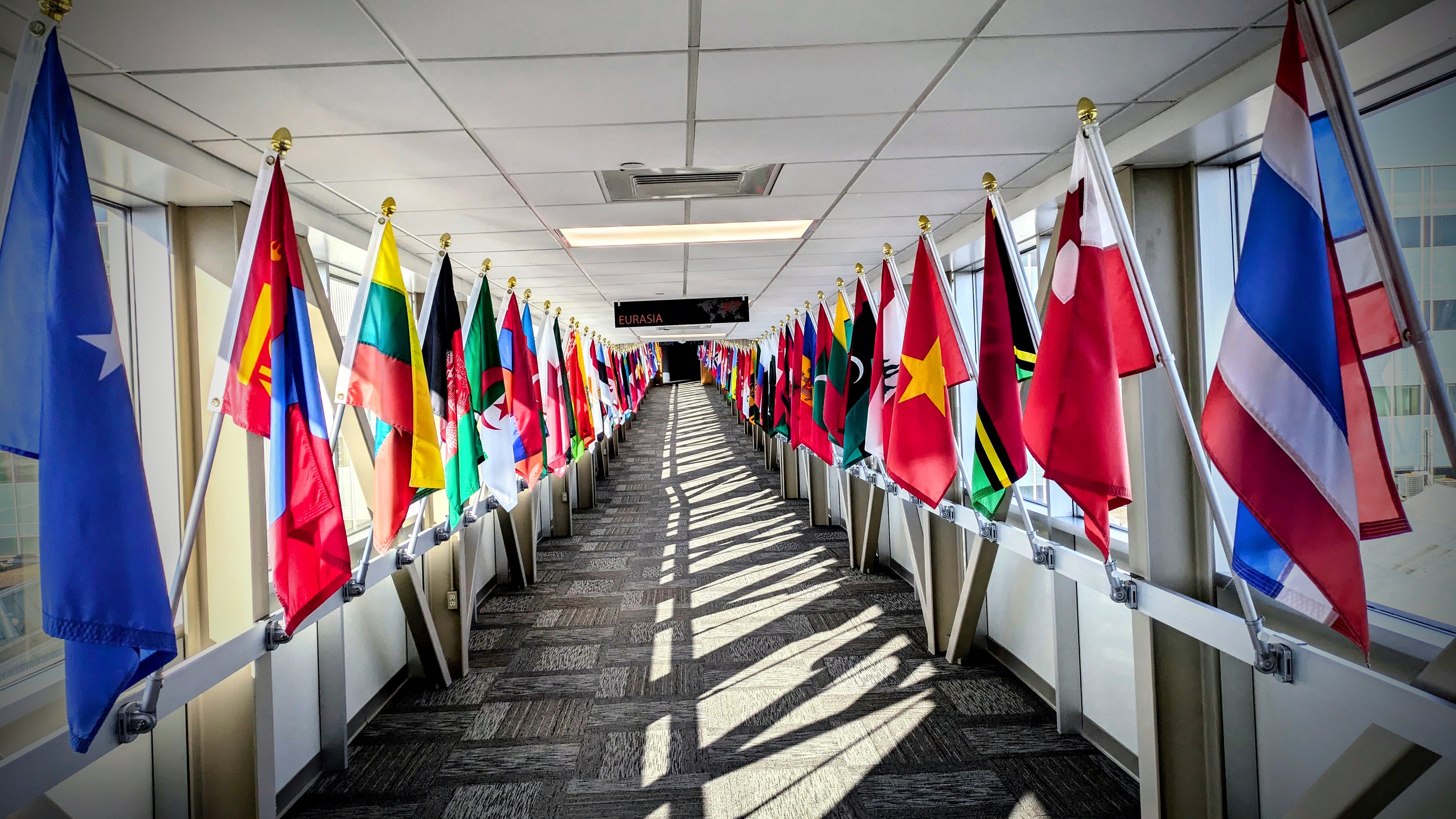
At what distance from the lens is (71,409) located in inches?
59.6

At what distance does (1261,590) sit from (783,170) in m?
2.26

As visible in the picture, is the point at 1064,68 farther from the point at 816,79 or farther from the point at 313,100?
the point at 313,100

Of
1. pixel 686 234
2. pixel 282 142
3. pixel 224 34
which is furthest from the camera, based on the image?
pixel 686 234

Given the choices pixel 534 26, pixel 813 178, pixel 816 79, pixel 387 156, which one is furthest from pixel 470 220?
pixel 816 79

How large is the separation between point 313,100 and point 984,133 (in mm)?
2301

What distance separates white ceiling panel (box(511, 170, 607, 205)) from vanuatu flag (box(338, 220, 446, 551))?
2.01ft

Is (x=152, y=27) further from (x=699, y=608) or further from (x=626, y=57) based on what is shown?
(x=699, y=608)

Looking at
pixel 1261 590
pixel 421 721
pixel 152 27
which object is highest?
pixel 152 27

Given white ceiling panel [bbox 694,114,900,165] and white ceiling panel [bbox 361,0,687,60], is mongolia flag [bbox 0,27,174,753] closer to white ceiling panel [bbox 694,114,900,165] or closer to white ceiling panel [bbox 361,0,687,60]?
white ceiling panel [bbox 361,0,687,60]

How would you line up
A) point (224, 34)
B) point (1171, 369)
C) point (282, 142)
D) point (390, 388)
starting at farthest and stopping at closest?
point (390, 388)
point (282, 142)
point (1171, 369)
point (224, 34)

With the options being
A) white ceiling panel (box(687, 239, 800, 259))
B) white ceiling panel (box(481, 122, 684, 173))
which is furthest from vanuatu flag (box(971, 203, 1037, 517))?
white ceiling panel (box(687, 239, 800, 259))

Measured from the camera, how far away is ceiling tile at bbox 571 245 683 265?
4707 millimetres

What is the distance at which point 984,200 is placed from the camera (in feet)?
12.5

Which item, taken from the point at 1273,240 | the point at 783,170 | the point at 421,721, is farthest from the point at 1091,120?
the point at 421,721
